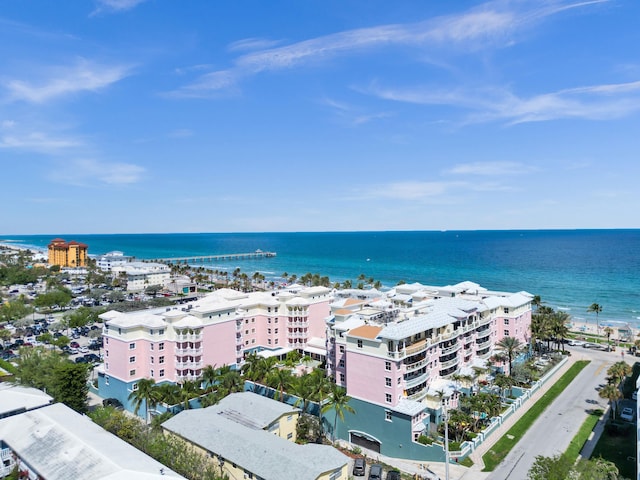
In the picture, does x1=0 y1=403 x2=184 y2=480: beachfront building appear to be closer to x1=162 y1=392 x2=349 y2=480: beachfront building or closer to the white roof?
the white roof

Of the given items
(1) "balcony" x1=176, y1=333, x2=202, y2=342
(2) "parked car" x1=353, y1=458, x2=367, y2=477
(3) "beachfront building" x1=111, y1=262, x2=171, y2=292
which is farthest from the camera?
(3) "beachfront building" x1=111, y1=262, x2=171, y2=292

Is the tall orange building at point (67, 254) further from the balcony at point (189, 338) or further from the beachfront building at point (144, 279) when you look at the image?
the balcony at point (189, 338)

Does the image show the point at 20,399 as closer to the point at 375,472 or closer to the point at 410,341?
the point at 375,472

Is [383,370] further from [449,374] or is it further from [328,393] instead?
[449,374]

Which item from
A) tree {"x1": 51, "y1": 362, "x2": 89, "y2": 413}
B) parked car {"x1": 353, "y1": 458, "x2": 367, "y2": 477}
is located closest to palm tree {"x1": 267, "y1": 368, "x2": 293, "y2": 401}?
parked car {"x1": 353, "y1": 458, "x2": 367, "y2": 477}

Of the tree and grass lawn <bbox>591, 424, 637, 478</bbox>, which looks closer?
grass lawn <bbox>591, 424, 637, 478</bbox>

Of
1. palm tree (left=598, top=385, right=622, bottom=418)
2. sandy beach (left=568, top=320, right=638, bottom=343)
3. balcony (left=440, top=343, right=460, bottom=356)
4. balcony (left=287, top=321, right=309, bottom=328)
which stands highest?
balcony (left=440, top=343, right=460, bottom=356)

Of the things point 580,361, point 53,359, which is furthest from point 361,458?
point 580,361

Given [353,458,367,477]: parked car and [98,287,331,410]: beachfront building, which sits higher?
[98,287,331,410]: beachfront building

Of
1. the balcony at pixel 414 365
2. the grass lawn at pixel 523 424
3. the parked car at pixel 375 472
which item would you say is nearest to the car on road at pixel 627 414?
the grass lawn at pixel 523 424
